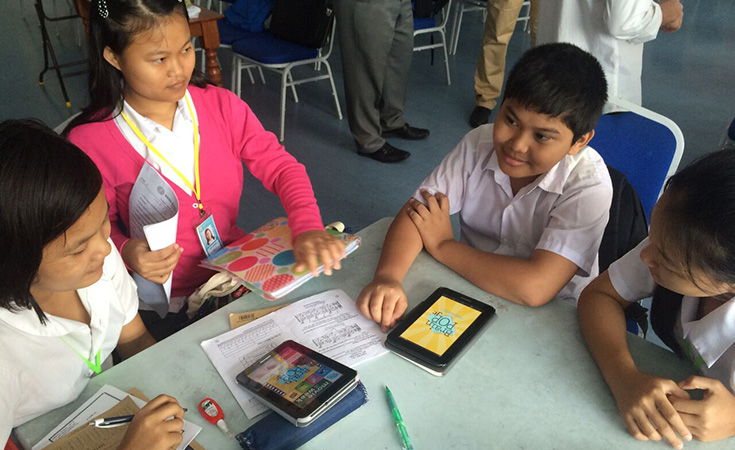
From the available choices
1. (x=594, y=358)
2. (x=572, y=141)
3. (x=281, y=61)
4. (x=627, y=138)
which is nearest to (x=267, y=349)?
(x=594, y=358)

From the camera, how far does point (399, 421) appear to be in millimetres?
873

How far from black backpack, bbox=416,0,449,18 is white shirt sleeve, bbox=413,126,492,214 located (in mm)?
2767

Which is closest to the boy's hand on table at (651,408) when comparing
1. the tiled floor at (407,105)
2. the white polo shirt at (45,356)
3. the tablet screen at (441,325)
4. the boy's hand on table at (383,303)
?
the tablet screen at (441,325)

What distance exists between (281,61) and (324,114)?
740mm

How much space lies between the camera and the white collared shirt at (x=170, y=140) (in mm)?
1329

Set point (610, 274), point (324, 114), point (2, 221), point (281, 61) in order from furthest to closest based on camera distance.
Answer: point (324, 114), point (281, 61), point (610, 274), point (2, 221)

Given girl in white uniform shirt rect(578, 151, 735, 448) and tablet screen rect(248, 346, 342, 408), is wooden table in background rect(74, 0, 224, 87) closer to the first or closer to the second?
tablet screen rect(248, 346, 342, 408)

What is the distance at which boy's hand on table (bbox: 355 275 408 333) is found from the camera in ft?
Result: 3.50

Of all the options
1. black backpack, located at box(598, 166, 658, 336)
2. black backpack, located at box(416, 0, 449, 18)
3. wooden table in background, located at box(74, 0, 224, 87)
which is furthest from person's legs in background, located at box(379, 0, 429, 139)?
black backpack, located at box(598, 166, 658, 336)

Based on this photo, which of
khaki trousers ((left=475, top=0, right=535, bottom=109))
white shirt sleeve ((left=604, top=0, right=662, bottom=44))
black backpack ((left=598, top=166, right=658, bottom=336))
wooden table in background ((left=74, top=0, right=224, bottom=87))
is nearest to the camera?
black backpack ((left=598, top=166, right=658, bottom=336))

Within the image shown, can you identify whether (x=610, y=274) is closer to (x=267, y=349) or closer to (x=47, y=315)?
(x=267, y=349)

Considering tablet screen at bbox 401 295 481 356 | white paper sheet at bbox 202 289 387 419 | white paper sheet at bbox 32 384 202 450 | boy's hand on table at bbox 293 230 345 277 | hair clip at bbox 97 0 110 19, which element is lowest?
white paper sheet at bbox 32 384 202 450

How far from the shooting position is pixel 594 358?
1.00 m

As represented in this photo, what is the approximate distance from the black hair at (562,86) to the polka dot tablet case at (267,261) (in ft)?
1.60
